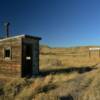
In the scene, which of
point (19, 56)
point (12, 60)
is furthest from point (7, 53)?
point (19, 56)

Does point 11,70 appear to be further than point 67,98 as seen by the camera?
Yes

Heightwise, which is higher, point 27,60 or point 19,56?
point 19,56

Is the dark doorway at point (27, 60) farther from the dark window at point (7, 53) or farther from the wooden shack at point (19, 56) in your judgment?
the dark window at point (7, 53)

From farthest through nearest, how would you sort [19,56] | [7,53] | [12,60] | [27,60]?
[7,53] → [27,60] → [12,60] → [19,56]

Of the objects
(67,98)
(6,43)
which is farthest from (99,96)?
(6,43)

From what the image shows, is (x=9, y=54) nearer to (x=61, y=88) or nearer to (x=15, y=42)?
(x=15, y=42)

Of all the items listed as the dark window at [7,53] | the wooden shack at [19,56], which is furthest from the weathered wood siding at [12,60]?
the dark window at [7,53]

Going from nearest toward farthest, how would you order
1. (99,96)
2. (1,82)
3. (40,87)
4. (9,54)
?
(99,96), (40,87), (1,82), (9,54)

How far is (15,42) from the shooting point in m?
17.1

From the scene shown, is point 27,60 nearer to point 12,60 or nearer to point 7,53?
point 12,60

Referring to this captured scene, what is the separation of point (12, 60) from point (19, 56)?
0.78 m

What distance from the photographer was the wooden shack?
1677 cm

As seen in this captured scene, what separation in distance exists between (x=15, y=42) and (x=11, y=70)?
81.2 inches

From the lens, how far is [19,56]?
16.8m
